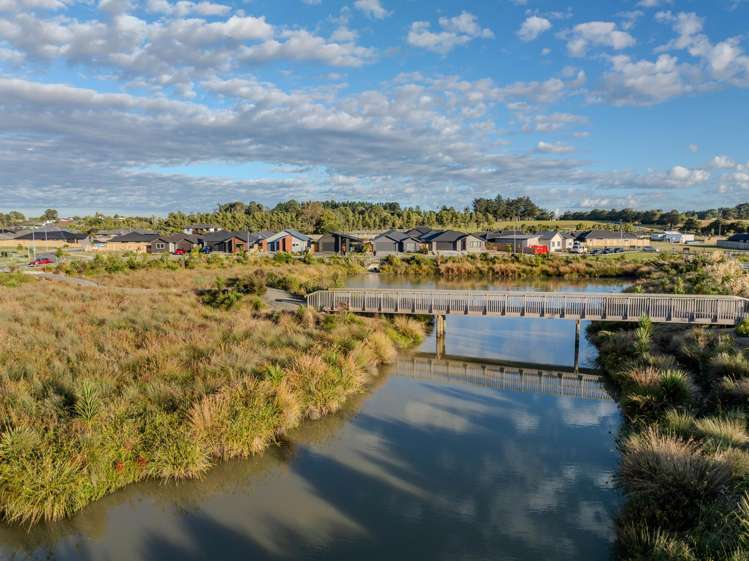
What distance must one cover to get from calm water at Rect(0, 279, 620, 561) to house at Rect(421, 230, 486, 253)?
202 feet

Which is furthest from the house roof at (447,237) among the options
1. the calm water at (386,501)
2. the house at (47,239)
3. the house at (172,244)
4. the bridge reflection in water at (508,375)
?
the calm water at (386,501)

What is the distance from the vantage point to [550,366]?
66.3ft

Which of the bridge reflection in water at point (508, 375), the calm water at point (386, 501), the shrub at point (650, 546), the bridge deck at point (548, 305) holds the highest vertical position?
the bridge deck at point (548, 305)

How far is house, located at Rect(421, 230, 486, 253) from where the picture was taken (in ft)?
247

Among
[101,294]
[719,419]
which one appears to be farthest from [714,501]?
[101,294]

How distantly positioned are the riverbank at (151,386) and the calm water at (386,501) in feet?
1.66

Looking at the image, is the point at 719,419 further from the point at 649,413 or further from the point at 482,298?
the point at 482,298

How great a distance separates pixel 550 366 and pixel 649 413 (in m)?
7.34

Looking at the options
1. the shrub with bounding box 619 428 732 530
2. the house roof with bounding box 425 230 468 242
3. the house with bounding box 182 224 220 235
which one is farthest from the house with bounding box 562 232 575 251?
the shrub with bounding box 619 428 732 530

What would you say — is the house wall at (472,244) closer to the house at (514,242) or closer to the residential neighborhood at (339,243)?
the residential neighborhood at (339,243)

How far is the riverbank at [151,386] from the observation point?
379 inches

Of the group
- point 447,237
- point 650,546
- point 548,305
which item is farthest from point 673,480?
point 447,237

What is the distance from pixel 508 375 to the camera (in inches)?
734

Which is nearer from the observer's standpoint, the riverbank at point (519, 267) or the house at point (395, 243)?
the riverbank at point (519, 267)
